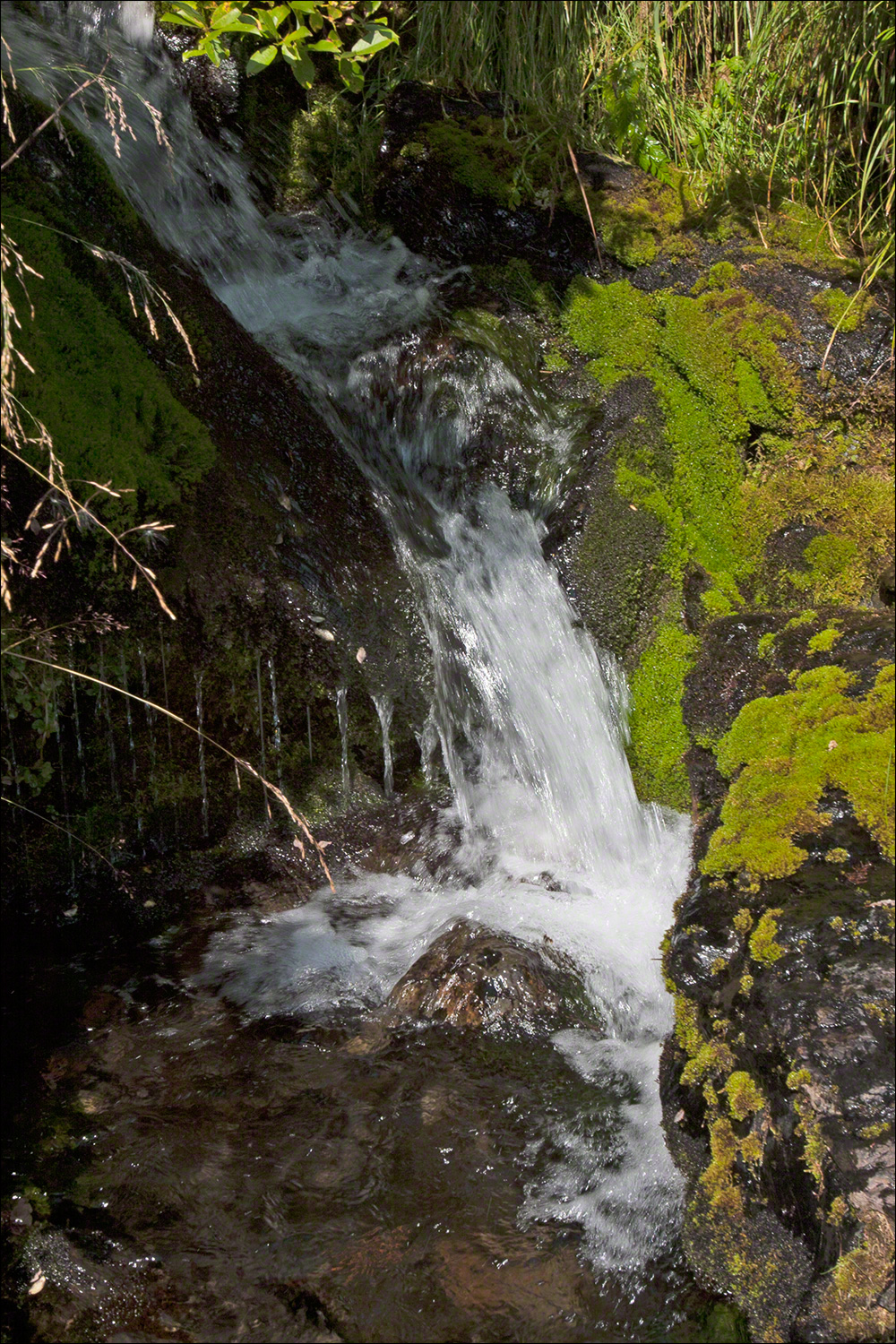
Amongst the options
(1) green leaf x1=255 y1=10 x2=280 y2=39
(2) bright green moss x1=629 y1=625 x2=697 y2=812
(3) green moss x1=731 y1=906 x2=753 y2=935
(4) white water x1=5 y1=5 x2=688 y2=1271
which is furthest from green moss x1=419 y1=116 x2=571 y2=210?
(3) green moss x1=731 y1=906 x2=753 y2=935

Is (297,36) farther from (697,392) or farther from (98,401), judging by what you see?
(697,392)

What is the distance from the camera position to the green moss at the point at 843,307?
15.0 ft

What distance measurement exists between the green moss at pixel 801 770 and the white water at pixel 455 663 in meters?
0.83

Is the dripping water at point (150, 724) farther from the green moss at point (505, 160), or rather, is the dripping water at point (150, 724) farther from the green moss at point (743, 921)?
the green moss at point (505, 160)

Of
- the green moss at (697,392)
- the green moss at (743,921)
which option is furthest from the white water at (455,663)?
the green moss at (743,921)

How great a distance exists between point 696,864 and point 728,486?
6.99 ft

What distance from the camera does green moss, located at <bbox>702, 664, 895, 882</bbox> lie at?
286 centimetres

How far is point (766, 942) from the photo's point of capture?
8.71 feet

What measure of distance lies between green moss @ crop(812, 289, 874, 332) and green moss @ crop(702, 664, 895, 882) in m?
2.13

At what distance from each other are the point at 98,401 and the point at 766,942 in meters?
2.99

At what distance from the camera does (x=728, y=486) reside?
4586mm

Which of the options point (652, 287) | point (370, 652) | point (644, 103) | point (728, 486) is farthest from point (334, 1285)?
point (644, 103)

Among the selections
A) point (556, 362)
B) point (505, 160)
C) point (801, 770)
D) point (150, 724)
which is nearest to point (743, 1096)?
point (801, 770)

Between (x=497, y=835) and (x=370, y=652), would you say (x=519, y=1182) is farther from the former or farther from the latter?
(x=370, y=652)
